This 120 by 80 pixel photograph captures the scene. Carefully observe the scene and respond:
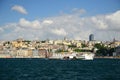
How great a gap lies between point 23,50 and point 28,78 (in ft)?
368

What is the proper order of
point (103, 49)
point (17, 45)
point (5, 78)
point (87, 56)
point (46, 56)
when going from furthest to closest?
point (17, 45)
point (103, 49)
point (46, 56)
point (87, 56)
point (5, 78)

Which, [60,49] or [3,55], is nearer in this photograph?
[3,55]

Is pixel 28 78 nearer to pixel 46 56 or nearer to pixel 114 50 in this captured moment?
pixel 46 56

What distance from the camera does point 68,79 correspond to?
28.3m

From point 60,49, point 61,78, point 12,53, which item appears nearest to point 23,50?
point 12,53

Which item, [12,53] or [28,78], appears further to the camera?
[12,53]

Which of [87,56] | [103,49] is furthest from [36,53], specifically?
[87,56]

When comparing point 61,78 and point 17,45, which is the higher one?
point 17,45

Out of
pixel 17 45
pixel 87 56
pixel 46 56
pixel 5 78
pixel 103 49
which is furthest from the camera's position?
pixel 17 45

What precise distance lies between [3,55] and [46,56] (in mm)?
14964

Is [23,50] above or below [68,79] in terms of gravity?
above

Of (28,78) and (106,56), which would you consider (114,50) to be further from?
(28,78)

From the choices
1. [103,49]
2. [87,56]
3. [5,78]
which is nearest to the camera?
[5,78]

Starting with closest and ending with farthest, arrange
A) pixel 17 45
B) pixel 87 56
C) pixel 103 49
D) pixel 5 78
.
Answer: pixel 5 78
pixel 87 56
pixel 103 49
pixel 17 45
